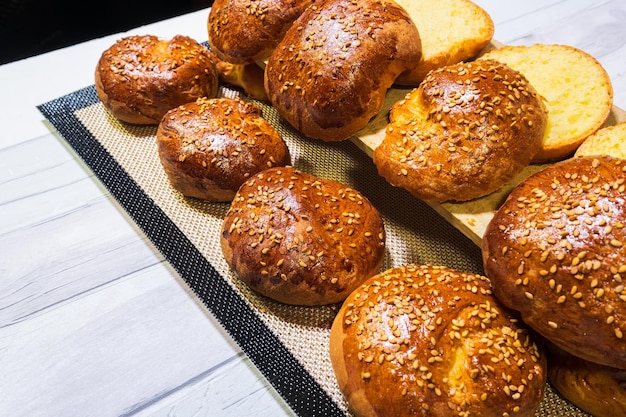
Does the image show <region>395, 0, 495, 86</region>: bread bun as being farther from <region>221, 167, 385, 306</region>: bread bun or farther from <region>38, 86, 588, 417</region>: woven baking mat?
<region>221, 167, 385, 306</region>: bread bun

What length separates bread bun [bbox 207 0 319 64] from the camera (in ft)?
7.91

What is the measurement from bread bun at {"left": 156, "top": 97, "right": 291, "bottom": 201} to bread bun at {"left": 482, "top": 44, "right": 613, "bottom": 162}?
1045mm

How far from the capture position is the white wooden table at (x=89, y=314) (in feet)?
6.08

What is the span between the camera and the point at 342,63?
204cm

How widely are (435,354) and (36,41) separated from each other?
173 inches

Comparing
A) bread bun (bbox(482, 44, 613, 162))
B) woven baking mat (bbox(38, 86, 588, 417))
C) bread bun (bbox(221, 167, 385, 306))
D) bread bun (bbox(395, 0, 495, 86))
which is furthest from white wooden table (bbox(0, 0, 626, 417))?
bread bun (bbox(395, 0, 495, 86))

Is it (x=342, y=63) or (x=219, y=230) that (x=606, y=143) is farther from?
(x=219, y=230)

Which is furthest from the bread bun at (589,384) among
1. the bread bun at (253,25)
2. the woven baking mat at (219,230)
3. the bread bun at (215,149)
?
the bread bun at (253,25)

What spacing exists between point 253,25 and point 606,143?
4.94 feet

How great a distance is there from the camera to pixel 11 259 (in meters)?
2.30

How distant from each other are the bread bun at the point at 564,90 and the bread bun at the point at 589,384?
742 mm

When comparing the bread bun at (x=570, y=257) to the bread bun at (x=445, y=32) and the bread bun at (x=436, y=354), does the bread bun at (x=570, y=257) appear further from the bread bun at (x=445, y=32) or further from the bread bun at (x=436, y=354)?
the bread bun at (x=445, y=32)

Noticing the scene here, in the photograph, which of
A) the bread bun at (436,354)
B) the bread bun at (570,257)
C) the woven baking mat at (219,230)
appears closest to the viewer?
the bread bun at (570,257)

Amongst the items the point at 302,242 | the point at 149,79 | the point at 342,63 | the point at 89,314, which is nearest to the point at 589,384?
the point at 302,242
